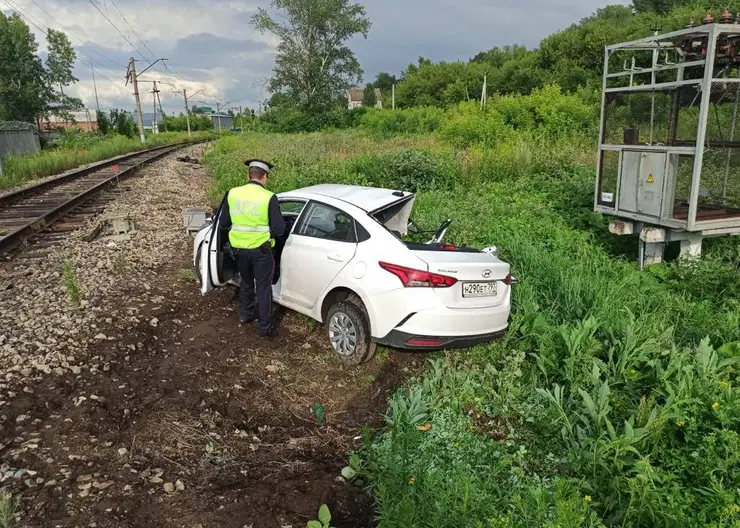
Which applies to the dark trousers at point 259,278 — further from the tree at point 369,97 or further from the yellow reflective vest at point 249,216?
the tree at point 369,97

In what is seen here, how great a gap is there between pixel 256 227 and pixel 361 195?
118cm

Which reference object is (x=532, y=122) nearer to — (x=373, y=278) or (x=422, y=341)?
(x=373, y=278)

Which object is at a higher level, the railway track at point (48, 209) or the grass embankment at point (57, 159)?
the grass embankment at point (57, 159)

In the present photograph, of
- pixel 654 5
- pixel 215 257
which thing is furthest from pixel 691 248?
pixel 654 5

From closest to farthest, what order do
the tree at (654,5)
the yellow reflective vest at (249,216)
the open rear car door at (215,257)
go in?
the yellow reflective vest at (249,216) < the open rear car door at (215,257) < the tree at (654,5)

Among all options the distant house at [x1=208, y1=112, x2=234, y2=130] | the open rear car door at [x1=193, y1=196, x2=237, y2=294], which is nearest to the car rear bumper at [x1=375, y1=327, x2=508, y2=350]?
the open rear car door at [x1=193, y1=196, x2=237, y2=294]

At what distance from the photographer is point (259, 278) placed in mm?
5703

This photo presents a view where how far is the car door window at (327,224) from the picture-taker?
17.0 feet

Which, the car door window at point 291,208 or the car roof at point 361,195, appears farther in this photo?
the car door window at point 291,208

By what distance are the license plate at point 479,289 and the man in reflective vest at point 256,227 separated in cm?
213

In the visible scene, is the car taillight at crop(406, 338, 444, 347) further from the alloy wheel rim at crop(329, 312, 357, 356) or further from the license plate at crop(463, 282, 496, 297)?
the alloy wheel rim at crop(329, 312, 357, 356)

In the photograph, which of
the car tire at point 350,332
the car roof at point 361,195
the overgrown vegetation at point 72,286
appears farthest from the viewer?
the overgrown vegetation at point 72,286

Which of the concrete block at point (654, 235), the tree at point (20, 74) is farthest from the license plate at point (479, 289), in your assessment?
the tree at point (20, 74)

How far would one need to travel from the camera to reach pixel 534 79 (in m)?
40.8
